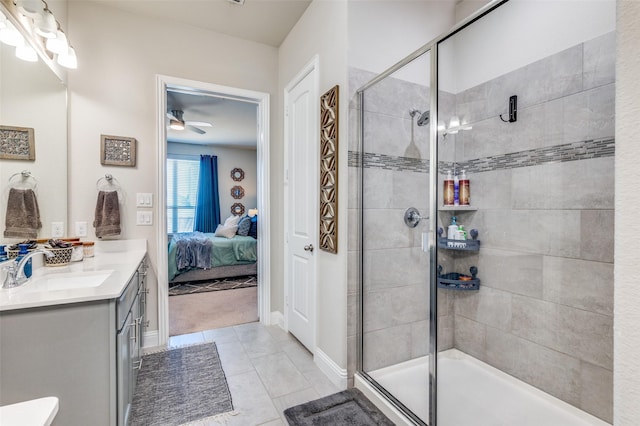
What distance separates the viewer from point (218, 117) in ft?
16.7

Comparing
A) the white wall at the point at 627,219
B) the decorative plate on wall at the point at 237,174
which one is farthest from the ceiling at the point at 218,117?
the white wall at the point at 627,219

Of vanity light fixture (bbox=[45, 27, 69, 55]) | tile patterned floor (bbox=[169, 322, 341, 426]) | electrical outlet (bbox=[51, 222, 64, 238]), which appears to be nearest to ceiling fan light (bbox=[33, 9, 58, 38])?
vanity light fixture (bbox=[45, 27, 69, 55])

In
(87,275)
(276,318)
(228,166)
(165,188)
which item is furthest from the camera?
(228,166)

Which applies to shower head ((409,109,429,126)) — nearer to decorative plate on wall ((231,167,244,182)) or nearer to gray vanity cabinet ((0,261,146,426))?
gray vanity cabinet ((0,261,146,426))

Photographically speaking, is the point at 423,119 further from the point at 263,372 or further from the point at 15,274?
the point at 15,274

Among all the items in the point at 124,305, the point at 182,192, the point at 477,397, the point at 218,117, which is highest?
the point at 218,117

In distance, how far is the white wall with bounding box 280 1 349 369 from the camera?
6.72 ft

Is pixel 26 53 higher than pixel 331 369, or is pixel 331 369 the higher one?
pixel 26 53

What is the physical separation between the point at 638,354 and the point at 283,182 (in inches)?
109

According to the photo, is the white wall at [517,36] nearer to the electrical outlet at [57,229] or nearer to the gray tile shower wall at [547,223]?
the gray tile shower wall at [547,223]

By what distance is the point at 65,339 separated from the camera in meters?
1.25

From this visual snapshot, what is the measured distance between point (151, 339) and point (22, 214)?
1420mm

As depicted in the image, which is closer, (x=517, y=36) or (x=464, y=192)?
(x=517, y=36)

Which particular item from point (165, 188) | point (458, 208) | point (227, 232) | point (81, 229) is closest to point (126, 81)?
point (165, 188)
